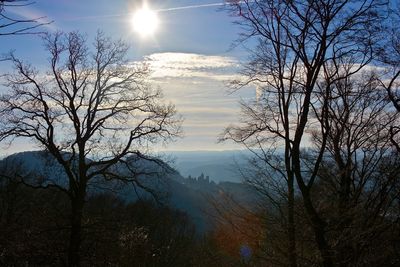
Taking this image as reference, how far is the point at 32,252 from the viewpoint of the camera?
1552cm

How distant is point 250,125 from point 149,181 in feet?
23.4

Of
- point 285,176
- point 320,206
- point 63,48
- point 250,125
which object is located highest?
point 63,48

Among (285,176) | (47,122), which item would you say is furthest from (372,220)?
(47,122)

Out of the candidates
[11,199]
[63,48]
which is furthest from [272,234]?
[11,199]

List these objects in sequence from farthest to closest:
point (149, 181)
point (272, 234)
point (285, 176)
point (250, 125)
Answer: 1. point (149, 181)
2. point (250, 125)
3. point (285, 176)
4. point (272, 234)

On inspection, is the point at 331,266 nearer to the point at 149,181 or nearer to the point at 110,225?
the point at 149,181

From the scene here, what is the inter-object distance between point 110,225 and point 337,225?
11649 millimetres

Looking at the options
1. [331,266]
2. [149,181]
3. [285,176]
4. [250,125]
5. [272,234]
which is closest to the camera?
[331,266]

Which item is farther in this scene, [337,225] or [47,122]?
[47,122]

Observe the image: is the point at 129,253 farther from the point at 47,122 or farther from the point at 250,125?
the point at 250,125

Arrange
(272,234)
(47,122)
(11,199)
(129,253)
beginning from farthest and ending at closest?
1. (11,199)
2. (129,253)
3. (47,122)
4. (272,234)

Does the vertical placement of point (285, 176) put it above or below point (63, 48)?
below

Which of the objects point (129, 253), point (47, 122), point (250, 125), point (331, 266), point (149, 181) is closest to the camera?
point (331, 266)

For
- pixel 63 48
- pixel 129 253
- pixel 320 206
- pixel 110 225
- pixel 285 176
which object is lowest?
pixel 129 253
